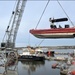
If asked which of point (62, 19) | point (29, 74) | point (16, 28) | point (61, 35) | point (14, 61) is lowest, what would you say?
point (29, 74)

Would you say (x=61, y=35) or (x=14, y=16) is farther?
(x=14, y=16)

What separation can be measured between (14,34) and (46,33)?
41.1m

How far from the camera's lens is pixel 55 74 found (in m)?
41.1

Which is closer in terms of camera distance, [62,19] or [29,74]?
[62,19]

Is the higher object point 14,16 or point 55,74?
point 14,16

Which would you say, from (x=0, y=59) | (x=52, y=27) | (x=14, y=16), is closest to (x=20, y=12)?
(x=14, y=16)

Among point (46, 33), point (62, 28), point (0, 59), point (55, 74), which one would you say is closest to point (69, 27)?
point (62, 28)

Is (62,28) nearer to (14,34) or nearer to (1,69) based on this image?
(1,69)

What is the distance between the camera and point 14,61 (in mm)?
29156

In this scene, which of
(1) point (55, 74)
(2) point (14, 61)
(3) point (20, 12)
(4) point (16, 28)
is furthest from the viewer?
(4) point (16, 28)

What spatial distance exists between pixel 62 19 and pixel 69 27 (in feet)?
2.29

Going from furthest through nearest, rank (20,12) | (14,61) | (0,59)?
1. (20,12)
2. (0,59)
3. (14,61)

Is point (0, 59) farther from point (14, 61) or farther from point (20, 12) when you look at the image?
point (20, 12)

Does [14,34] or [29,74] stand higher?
[14,34]
